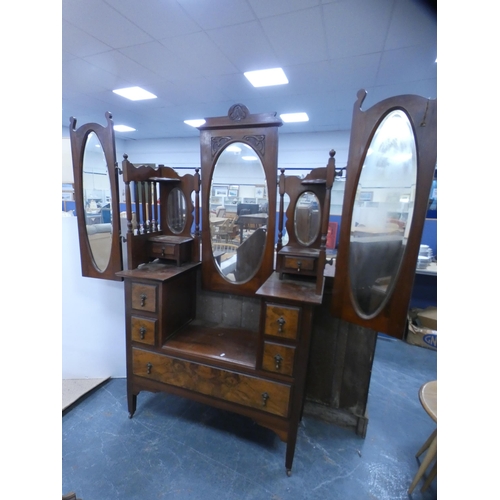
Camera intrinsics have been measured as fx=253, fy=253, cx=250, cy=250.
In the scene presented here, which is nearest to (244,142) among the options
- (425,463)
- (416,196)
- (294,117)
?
(416,196)

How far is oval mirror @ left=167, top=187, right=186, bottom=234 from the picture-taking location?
1.68 meters

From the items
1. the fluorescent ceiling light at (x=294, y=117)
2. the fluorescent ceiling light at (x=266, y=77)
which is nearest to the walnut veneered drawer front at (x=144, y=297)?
the fluorescent ceiling light at (x=266, y=77)

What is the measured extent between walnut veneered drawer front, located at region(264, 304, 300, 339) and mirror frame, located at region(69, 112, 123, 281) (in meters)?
0.99

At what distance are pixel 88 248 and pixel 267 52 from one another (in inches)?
96.9

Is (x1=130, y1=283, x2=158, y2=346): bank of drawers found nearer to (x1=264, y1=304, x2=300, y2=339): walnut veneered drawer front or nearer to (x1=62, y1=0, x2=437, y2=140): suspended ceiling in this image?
(x1=264, y1=304, x2=300, y2=339): walnut veneered drawer front

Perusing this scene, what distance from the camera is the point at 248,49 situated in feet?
8.13

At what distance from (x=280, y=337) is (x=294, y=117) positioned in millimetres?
4449

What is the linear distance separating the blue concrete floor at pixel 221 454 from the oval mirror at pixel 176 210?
121 centimetres

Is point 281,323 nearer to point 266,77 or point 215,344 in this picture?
point 215,344

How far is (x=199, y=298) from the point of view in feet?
5.90
